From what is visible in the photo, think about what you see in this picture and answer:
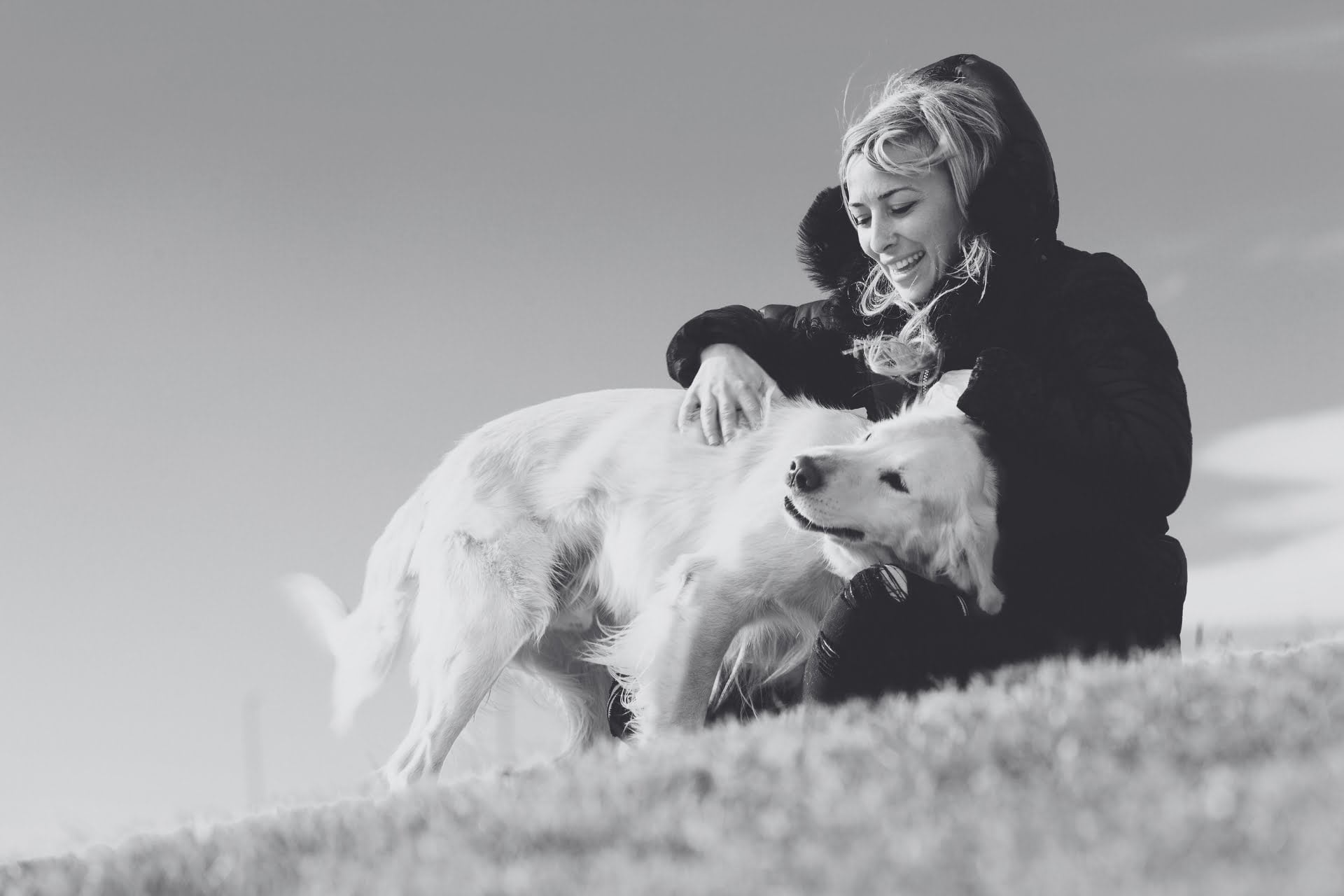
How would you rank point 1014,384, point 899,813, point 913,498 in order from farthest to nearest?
point 913,498, point 1014,384, point 899,813

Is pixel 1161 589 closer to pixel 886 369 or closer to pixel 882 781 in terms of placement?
pixel 886 369

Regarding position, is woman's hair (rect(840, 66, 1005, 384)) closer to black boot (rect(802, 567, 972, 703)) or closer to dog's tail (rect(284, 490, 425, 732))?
black boot (rect(802, 567, 972, 703))

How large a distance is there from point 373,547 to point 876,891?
13.2 ft

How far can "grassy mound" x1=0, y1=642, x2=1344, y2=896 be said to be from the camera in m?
2.02

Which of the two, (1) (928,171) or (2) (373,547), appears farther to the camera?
(2) (373,547)

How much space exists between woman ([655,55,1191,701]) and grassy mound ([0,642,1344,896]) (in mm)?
531

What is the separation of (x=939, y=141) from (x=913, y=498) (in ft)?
3.52

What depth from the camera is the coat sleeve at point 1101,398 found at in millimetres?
3670

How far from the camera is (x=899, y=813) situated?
7.63 feet

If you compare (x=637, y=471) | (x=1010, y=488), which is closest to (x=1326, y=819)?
(x=1010, y=488)

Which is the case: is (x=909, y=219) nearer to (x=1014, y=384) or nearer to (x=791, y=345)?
(x=1014, y=384)

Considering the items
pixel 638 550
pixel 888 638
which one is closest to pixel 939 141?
pixel 888 638

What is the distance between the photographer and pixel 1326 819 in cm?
207

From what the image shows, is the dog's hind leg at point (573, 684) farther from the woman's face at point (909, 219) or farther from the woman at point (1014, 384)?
the woman's face at point (909, 219)
